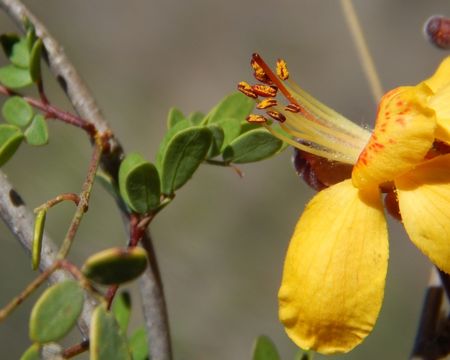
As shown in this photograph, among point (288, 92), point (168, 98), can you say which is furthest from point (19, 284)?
point (288, 92)

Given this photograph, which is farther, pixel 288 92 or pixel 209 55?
pixel 209 55

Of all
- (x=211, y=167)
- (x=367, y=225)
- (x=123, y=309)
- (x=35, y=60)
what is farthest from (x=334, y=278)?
(x=211, y=167)

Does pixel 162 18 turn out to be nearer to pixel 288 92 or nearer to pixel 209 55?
pixel 209 55

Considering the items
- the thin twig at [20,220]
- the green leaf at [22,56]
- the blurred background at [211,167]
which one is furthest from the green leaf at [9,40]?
the blurred background at [211,167]

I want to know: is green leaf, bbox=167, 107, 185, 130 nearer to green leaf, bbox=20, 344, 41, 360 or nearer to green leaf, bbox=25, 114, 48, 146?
green leaf, bbox=25, 114, 48, 146

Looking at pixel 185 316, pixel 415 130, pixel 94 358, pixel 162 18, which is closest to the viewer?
pixel 94 358

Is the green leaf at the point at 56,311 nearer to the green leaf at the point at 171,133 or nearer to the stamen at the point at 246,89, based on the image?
the green leaf at the point at 171,133

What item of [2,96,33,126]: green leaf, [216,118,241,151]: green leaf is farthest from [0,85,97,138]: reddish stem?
[216,118,241,151]: green leaf
